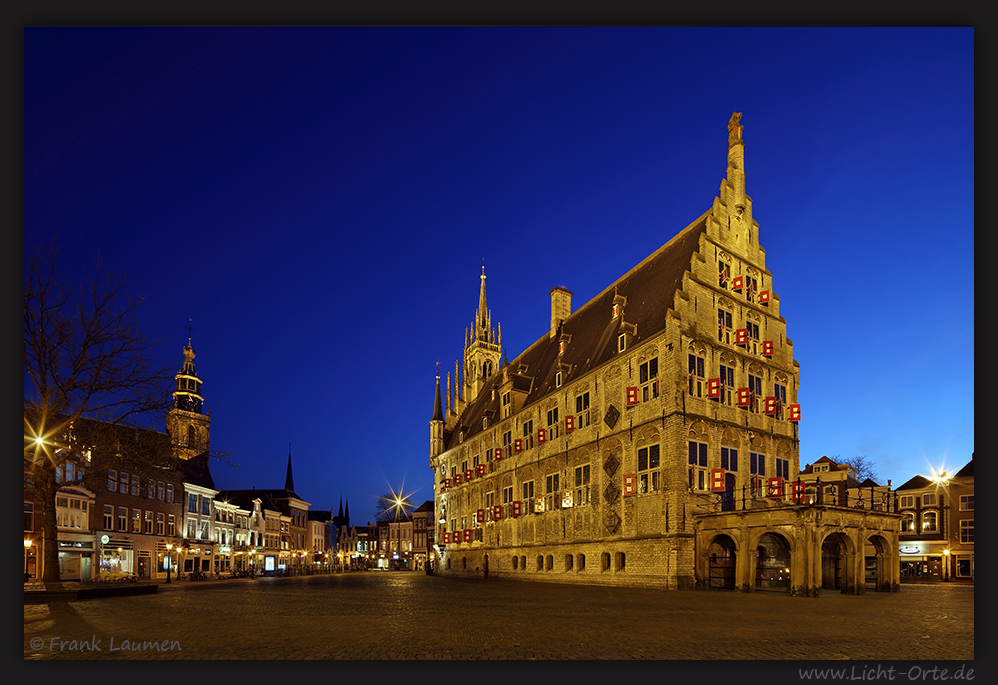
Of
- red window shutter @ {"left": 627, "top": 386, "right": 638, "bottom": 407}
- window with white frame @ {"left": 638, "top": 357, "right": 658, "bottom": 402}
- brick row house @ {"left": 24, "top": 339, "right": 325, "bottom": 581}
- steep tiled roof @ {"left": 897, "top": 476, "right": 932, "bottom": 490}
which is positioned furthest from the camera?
steep tiled roof @ {"left": 897, "top": 476, "right": 932, "bottom": 490}

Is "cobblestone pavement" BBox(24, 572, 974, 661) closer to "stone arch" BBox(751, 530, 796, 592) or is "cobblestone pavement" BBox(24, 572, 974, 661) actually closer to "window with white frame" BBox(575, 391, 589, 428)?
"stone arch" BBox(751, 530, 796, 592)

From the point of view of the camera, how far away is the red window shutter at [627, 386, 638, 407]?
115ft

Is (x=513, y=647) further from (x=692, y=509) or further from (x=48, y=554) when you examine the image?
(x=692, y=509)

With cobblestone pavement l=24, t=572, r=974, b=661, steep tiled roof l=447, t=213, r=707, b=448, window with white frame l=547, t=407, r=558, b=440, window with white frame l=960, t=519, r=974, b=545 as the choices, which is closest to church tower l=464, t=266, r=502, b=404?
steep tiled roof l=447, t=213, r=707, b=448

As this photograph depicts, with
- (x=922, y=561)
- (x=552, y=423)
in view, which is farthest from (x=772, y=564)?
(x=922, y=561)

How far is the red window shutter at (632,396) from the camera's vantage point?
3500cm

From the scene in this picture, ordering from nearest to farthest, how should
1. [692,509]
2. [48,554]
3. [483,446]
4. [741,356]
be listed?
[48,554] → [692,509] → [741,356] → [483,446]

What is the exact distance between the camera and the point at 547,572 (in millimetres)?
43062

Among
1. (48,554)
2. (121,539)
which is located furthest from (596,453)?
(121,539)

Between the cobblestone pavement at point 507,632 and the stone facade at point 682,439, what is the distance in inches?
403

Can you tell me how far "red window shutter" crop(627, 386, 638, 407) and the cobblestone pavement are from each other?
1497 centimetres

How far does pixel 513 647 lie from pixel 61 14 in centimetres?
1243

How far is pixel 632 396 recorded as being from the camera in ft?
115

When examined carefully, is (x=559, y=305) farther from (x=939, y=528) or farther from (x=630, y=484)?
(x=939, y=528)
